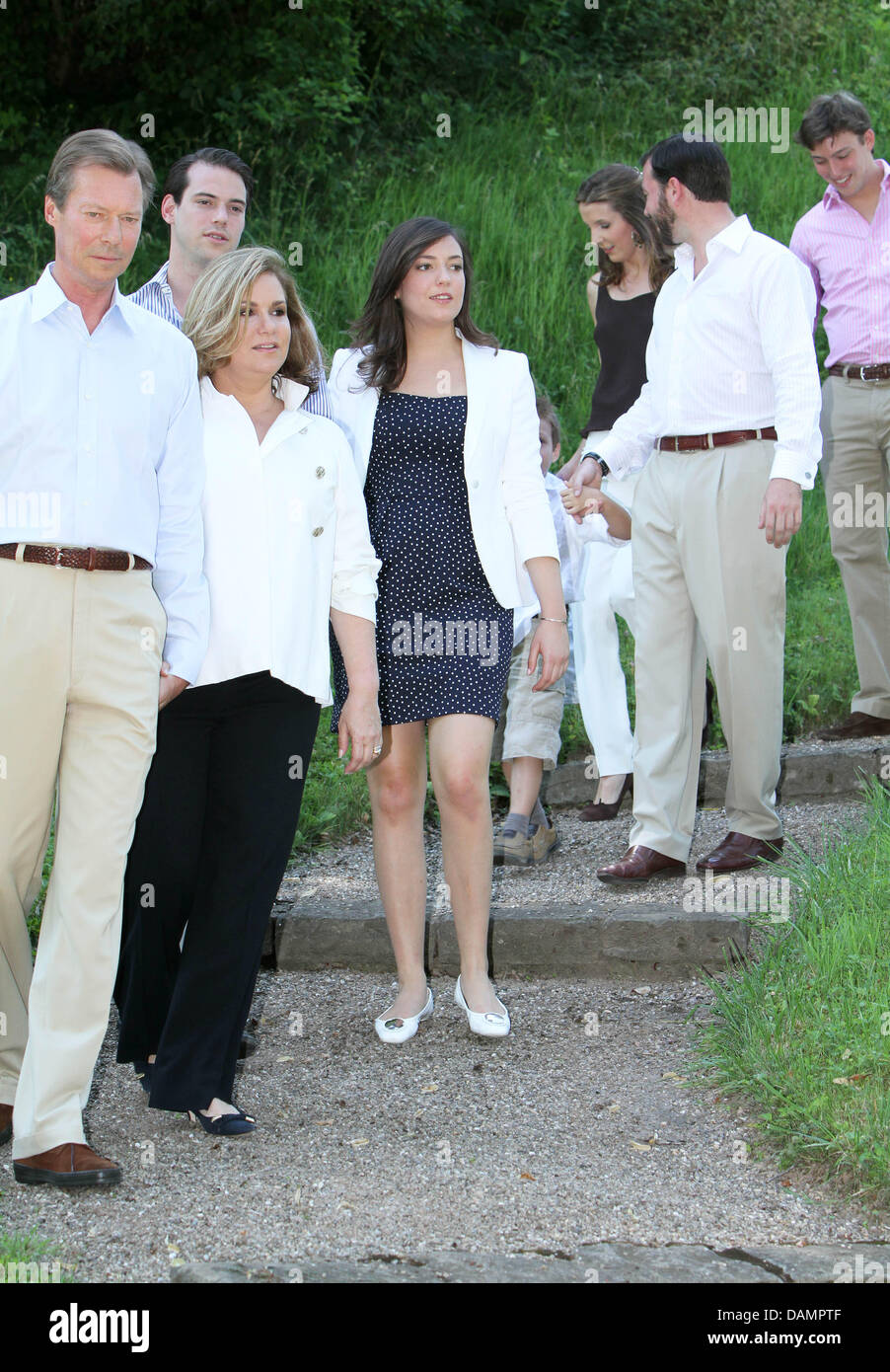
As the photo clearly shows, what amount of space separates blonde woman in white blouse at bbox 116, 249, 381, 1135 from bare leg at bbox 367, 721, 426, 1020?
21.8 inches

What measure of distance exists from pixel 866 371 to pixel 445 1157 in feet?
13.6

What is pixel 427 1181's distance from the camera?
3.46 meters

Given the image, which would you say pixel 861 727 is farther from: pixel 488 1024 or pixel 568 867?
pixel 488 1024

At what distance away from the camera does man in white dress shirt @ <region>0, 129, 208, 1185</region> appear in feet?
10.6

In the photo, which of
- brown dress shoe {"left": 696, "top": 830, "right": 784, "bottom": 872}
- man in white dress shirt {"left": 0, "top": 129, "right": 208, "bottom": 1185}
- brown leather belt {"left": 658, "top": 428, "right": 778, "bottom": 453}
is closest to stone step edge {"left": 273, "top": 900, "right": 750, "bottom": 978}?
brown dress shoe {"left": 696, "top": 830, "right": 784, "bottom": 872}

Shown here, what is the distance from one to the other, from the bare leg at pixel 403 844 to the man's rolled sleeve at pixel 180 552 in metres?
0.89

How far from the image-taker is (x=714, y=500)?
4.99 meters

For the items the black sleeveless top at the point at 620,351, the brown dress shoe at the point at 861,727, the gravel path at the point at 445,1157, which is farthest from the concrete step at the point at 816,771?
the gravel path at the point at 445,1157

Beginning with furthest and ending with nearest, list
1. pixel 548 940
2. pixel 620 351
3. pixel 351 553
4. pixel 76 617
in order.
Result: pixel 620 351, pixel 548 940, pixel 351 553, pixel 76 617

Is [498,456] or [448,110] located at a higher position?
[448,110]

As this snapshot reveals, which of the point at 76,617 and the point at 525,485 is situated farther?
the point at 525,485

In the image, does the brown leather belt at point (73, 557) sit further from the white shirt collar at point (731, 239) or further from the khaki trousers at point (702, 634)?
the white shirt collar at point (731, 239)

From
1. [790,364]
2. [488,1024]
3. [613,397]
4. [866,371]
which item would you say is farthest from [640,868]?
[866,371]
